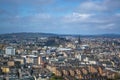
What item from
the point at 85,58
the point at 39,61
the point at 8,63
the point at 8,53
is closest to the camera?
the point at 8,63

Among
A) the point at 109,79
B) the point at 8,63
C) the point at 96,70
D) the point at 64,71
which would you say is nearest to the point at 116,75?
the point at 109,79

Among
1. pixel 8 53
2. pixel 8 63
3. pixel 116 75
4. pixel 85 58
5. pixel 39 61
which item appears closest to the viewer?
pixel 116 75

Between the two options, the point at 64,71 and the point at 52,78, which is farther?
the point at 64,71

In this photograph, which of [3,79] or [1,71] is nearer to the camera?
[3,79]

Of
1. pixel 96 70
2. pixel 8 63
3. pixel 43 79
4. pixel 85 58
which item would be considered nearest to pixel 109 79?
pixel 96 70

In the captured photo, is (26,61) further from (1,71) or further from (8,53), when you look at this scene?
(1,71)

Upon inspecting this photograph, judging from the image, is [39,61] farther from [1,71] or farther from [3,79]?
[3,79]

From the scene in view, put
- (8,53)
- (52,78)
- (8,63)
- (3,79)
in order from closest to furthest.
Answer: (3,79) < (52,78) < (8,63) < (8,53)

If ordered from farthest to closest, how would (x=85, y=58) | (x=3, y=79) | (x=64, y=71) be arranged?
(x=85, y=58)
(x=64, y=71)
(x=3, y=79)
